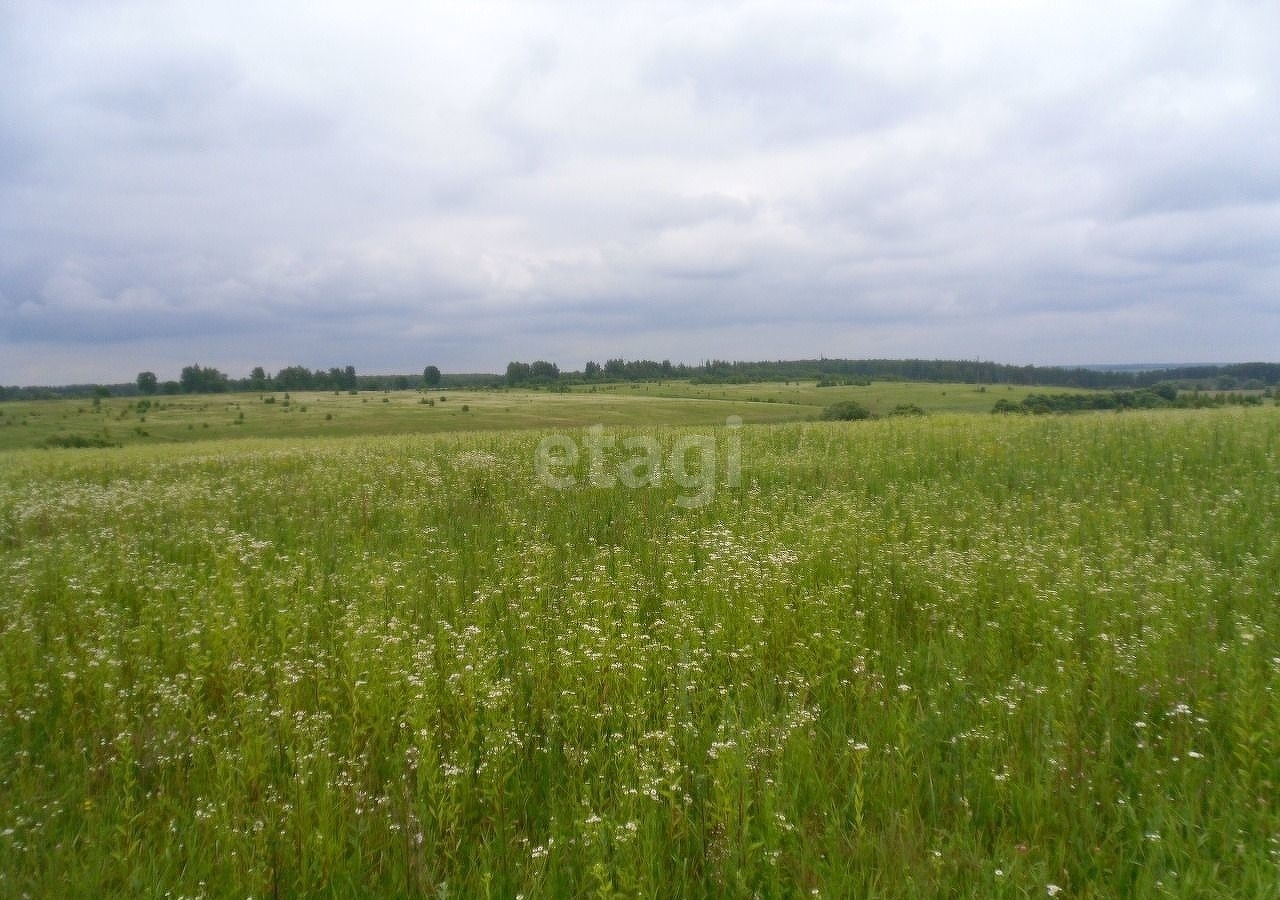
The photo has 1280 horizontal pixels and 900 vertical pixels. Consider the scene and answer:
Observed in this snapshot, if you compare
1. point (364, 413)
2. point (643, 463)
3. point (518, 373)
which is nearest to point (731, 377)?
point (518, 373)

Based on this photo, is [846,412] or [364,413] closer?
[846,412]

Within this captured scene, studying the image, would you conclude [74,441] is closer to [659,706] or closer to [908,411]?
[659,706]

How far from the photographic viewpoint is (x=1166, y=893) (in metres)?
2.18

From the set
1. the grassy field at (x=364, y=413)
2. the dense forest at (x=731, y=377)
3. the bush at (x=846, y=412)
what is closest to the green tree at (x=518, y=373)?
the dense forest at (x=731, y=377)

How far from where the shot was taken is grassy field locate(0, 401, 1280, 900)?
8.10 ft

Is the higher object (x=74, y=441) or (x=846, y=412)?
(x=846, y=412)

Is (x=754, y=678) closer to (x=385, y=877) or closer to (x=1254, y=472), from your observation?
(x=385, y=877)

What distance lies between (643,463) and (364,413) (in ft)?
139

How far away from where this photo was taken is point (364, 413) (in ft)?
157

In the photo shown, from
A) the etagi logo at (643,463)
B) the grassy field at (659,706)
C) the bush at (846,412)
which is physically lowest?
the grassy field at (659,706)

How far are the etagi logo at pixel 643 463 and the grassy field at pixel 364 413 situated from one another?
52.9 feet

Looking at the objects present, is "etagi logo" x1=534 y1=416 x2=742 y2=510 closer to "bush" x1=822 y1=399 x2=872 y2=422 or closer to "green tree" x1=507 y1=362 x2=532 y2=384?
"bush" x1=822 y1=399 x2=872 y2=422

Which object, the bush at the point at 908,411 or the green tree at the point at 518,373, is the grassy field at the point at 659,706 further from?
the green tree at the point at 518,373

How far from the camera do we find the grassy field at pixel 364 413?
3312 cm
